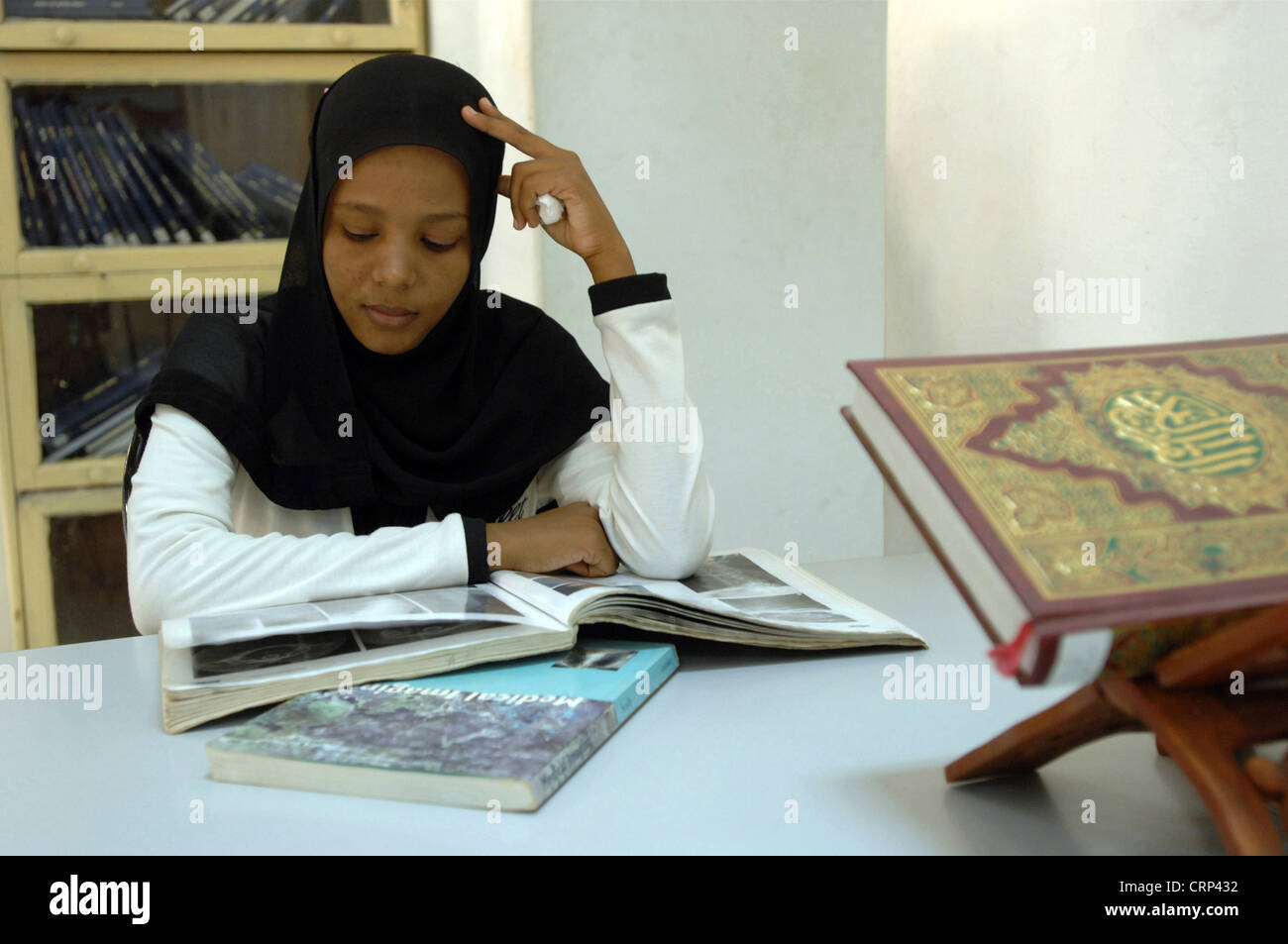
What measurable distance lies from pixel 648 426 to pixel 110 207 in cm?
145

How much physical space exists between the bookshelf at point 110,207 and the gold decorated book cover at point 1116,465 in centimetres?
191

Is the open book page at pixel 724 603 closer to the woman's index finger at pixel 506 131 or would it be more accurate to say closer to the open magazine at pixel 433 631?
the open magazine at pixel 433 631

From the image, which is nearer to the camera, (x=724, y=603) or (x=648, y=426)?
(x=724, y=603)

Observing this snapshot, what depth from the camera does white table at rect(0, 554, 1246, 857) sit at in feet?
1.92

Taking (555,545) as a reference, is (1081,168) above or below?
above

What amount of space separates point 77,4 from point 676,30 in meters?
1.10

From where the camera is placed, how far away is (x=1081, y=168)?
157cm

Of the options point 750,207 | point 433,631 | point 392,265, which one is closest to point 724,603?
point 433,631

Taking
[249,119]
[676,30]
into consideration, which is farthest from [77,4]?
[676,30]

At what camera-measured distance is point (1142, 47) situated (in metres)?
1.43

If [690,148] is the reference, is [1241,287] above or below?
below

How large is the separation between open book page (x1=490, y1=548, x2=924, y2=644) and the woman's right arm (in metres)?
0.07

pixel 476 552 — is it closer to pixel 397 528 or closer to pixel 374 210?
pixel 397 528
